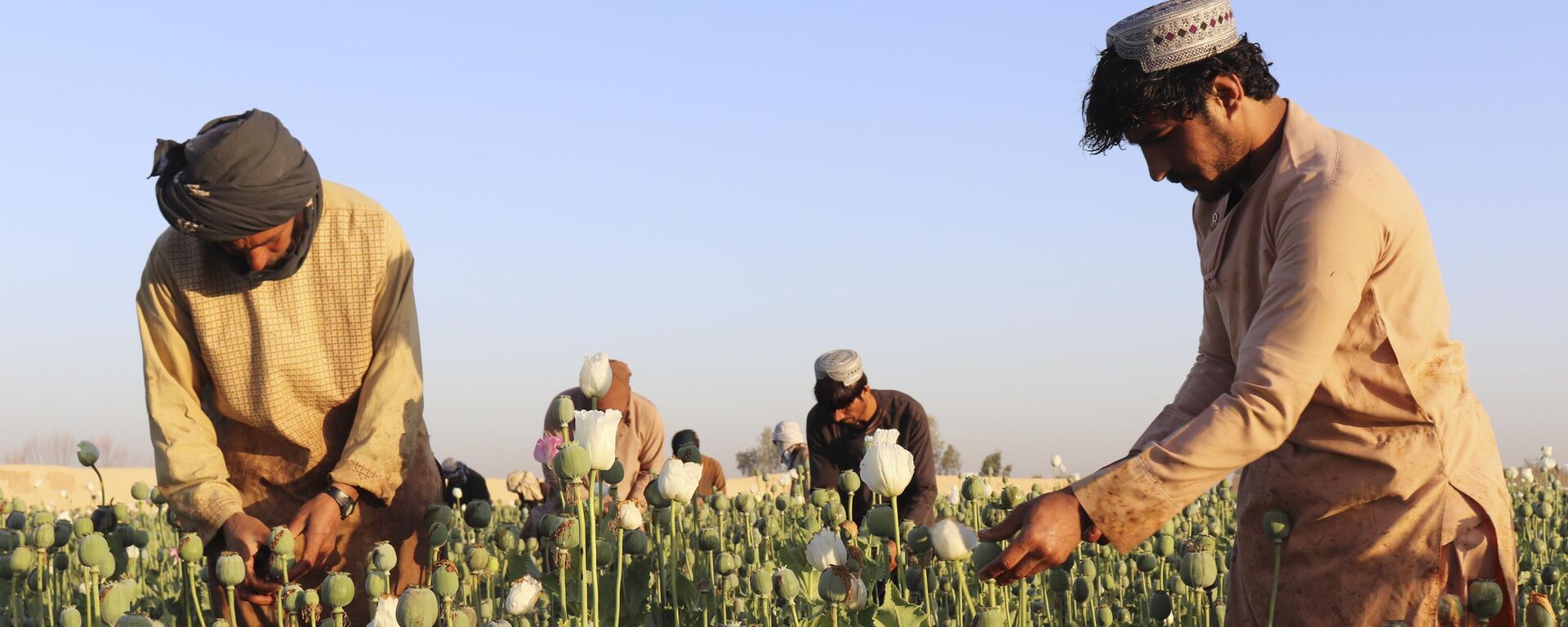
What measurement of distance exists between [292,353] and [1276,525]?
220cm

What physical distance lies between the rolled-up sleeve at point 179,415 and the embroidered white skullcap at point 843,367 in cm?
294

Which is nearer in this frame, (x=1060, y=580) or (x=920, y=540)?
(x=920, y=540)

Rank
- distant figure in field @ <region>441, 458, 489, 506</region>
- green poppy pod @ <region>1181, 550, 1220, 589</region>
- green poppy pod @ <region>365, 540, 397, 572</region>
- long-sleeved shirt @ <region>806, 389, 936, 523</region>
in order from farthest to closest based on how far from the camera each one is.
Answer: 1. distant figure in field @ <region>441, 458, 489, 506</region>
2. long-sleeved shirt @ <region>806, 389, 936, 523</region>
3. green poppy pod @ <region>365, 540, 397, 572</region>
4. green poppy pod @ <region>1181, 550, 1220, 589</region>

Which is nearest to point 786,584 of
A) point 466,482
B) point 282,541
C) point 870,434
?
point 282,541

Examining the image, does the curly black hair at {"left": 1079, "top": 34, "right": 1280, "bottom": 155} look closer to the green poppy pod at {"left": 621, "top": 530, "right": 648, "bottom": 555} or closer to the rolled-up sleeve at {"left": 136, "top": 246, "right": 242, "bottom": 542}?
the green poppy pod at {"left": 621, "top": 530, "right": 648, "bottom": 555}

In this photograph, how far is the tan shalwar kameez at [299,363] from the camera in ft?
10.8

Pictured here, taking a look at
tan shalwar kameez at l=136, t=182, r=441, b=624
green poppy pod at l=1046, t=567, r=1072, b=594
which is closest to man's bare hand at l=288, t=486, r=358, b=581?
tan shalwar kameez at l=136, t=182, r=441, b=624

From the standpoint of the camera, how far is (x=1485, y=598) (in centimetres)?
216

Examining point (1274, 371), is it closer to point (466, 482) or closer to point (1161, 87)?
point (1161, 87)

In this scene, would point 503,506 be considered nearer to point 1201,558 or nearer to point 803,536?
point 803,536

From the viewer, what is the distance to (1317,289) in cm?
208

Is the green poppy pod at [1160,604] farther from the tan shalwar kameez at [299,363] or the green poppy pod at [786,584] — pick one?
the tan shalwar kameez at [299,363]

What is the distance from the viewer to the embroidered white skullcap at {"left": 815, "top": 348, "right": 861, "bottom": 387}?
596 centimetres

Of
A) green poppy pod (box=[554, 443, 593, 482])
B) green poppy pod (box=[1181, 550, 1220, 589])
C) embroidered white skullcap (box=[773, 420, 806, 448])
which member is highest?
green poppy pod (box=[554, 443, 593, 482])
